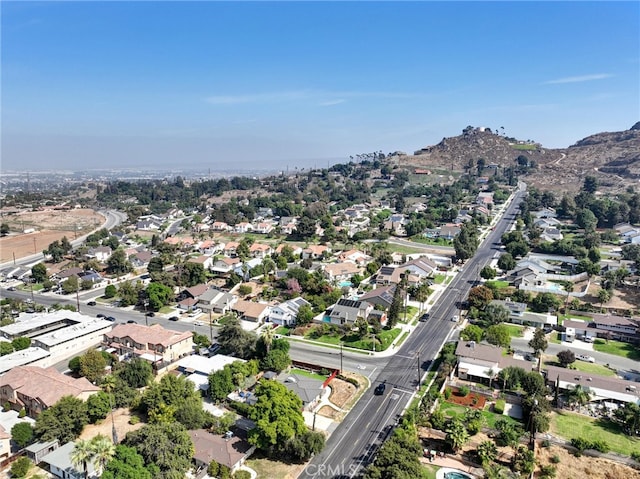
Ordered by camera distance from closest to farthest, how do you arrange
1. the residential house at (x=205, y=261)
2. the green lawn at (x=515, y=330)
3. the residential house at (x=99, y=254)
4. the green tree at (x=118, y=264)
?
the green lawn at (x=515, y=330) < the green tree at (x=118, y=264) < the residential house at (x=205, y=261) < the residential house at (x=99, y=254)

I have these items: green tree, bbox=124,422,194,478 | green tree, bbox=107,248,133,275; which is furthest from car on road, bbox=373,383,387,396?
green tree, bbox=107,248,133,275

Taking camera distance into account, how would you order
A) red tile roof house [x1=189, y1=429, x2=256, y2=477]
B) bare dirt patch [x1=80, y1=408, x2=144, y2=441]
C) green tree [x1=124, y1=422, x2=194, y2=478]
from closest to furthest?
1. green tree [x1=124, y1=422, x2=194, y2=478]
2. red tile roof house [x1=189, y1=429, x2=256, y2=477]
3. bare dirt patch [x1=80, y1=408, x2=144, y2=441]

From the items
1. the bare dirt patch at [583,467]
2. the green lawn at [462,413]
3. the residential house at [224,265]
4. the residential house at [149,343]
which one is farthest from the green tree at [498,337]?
→ the residential house at [224,265]

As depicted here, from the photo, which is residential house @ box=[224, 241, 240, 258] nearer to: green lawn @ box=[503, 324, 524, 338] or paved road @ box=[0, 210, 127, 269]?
paved road @ box=[0, 210, 127, 269]

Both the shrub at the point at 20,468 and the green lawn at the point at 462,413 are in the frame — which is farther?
the green lawn at the point at 462,413

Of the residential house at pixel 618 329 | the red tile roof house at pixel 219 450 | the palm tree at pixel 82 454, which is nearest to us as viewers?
the palm tree at pixel 82 454

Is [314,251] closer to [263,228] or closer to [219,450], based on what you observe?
[263,228]

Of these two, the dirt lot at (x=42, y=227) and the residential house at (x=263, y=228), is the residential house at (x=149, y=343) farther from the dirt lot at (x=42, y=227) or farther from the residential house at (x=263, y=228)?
the residential house at (x=263, y=228)
